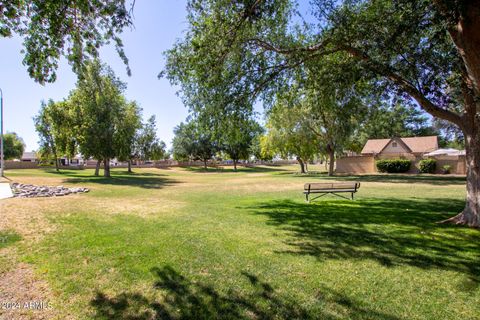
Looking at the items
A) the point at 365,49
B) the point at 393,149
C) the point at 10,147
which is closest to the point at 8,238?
the point at 365,49

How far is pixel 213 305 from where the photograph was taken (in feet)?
11.4

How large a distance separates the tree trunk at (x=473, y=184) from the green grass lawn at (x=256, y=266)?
1.94 feet

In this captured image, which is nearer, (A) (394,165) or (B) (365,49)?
(B) (365,49)

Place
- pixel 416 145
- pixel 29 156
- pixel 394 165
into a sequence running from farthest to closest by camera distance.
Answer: pixel 29 156, pixel 416 145, pixel 394 165

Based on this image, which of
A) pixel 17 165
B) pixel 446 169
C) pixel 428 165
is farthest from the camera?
pixel 17 165

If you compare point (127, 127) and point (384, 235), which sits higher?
point (127, 127)

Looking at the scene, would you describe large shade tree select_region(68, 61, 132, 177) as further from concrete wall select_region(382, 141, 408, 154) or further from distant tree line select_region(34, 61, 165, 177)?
concrete wall select_region(382, 141, 408, 154)

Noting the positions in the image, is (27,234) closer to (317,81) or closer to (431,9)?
(317,81)

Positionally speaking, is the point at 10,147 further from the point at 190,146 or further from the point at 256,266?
the point at 256,266

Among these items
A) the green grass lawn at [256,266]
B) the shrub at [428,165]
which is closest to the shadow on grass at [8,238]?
the green grass lawn at [256,266]

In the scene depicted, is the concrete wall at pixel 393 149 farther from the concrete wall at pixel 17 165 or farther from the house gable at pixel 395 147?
the concrete wall at pixel 17 165

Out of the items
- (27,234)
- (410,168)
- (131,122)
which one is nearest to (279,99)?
(27,234)

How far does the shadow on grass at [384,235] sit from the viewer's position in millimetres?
4934

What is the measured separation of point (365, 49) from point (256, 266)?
281 inches
